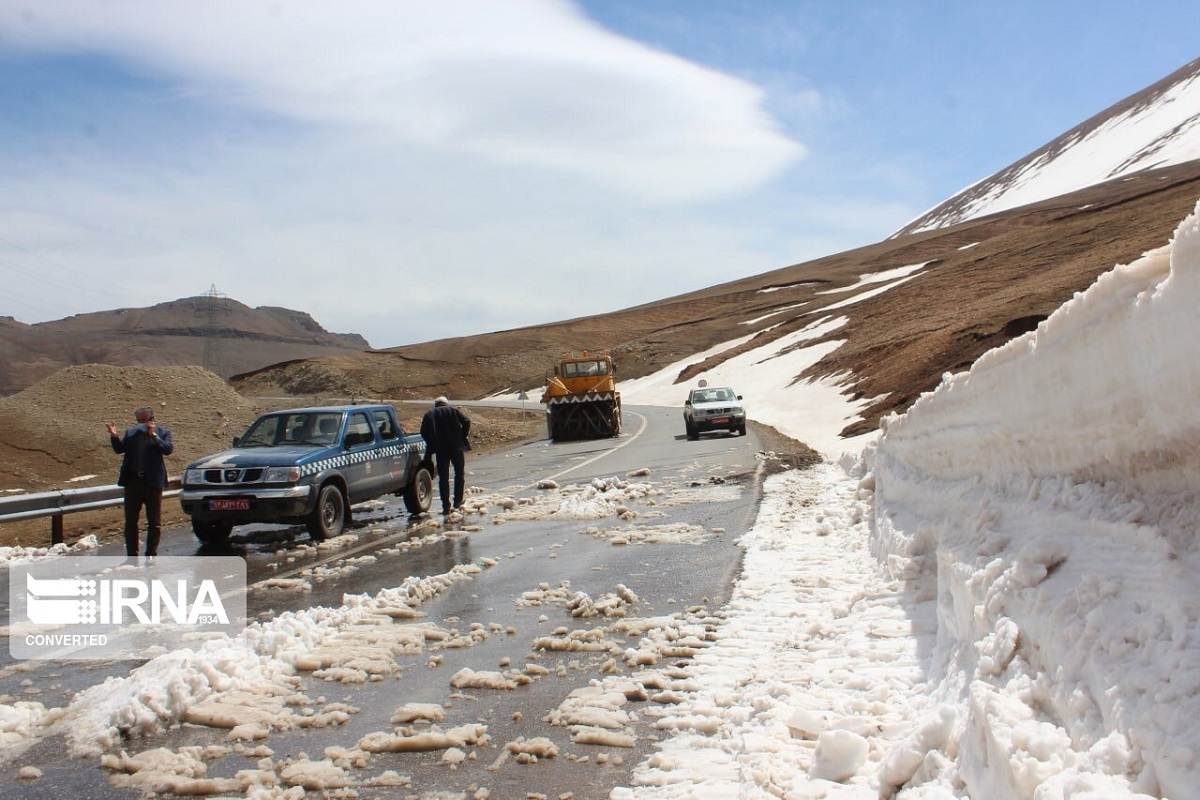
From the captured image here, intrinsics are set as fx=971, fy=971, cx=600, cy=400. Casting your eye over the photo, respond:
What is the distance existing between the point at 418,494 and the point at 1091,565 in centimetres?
1165

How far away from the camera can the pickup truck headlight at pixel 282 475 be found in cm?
1155

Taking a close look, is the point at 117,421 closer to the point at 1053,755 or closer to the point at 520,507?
the point at 520,507

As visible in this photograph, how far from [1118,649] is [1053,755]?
15.4 inches

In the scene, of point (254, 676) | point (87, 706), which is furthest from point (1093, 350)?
point (87, 706)

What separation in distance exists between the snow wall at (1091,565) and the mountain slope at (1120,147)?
147 m

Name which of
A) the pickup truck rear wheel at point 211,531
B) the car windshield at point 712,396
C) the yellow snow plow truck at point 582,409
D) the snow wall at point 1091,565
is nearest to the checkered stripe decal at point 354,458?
the pickup truck rear wheel at point 211,531

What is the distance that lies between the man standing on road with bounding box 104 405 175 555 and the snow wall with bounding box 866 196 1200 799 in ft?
27.6

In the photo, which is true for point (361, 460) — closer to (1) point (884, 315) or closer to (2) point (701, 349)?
(1) point (884, 315)

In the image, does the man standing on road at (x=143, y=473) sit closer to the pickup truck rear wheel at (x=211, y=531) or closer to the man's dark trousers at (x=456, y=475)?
the pickup truck rear wheel at (x=211, y=531)

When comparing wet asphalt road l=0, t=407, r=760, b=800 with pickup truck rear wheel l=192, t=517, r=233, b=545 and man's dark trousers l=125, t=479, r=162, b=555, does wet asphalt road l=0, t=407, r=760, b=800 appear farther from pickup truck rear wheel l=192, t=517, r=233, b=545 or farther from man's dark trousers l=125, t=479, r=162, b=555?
man's dark trousers l=125, t=479, r=162, b=555

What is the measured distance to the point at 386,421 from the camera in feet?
47.7

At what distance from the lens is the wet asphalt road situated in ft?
14.5

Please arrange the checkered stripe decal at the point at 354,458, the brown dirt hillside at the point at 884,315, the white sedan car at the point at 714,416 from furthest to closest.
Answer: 1. the brown dirt hillside at the point at 884,315
2. the white sedan car at the point at 714,416
3. the checkered stripe decal at the point at 354,458

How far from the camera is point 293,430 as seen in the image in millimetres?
13156
